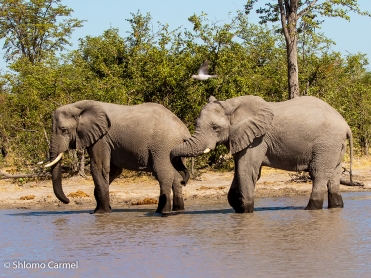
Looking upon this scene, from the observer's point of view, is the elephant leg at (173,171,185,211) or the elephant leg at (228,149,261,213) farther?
the elephant leg at (173,171,185,211)

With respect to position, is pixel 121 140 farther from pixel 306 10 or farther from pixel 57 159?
pixel 306 10

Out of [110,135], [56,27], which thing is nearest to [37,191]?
[110,135]

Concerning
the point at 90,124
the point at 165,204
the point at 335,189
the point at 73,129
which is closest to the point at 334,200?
the point at 335,189

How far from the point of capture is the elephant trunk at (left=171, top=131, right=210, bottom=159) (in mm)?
10961

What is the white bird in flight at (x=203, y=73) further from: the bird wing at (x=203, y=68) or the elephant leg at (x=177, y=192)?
the elephant leg at (x=177, y=192)

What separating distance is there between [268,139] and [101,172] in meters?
2.59

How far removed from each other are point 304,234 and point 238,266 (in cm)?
211

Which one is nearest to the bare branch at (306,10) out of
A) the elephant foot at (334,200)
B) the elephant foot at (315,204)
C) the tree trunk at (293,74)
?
the tree trunk at (293,74)

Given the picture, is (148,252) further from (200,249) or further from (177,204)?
(177,204)

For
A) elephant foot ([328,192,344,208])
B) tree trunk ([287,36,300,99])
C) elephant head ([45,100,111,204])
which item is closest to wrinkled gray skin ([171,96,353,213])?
elephant foot ([328,192,344,208])

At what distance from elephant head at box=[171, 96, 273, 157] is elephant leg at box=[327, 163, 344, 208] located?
128 cm

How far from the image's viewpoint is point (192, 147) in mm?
10961

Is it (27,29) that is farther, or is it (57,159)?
(27,29)

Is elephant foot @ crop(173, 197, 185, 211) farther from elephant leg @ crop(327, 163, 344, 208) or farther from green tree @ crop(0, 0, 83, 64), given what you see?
green tree @ crop(0, 0, 83, 64)
